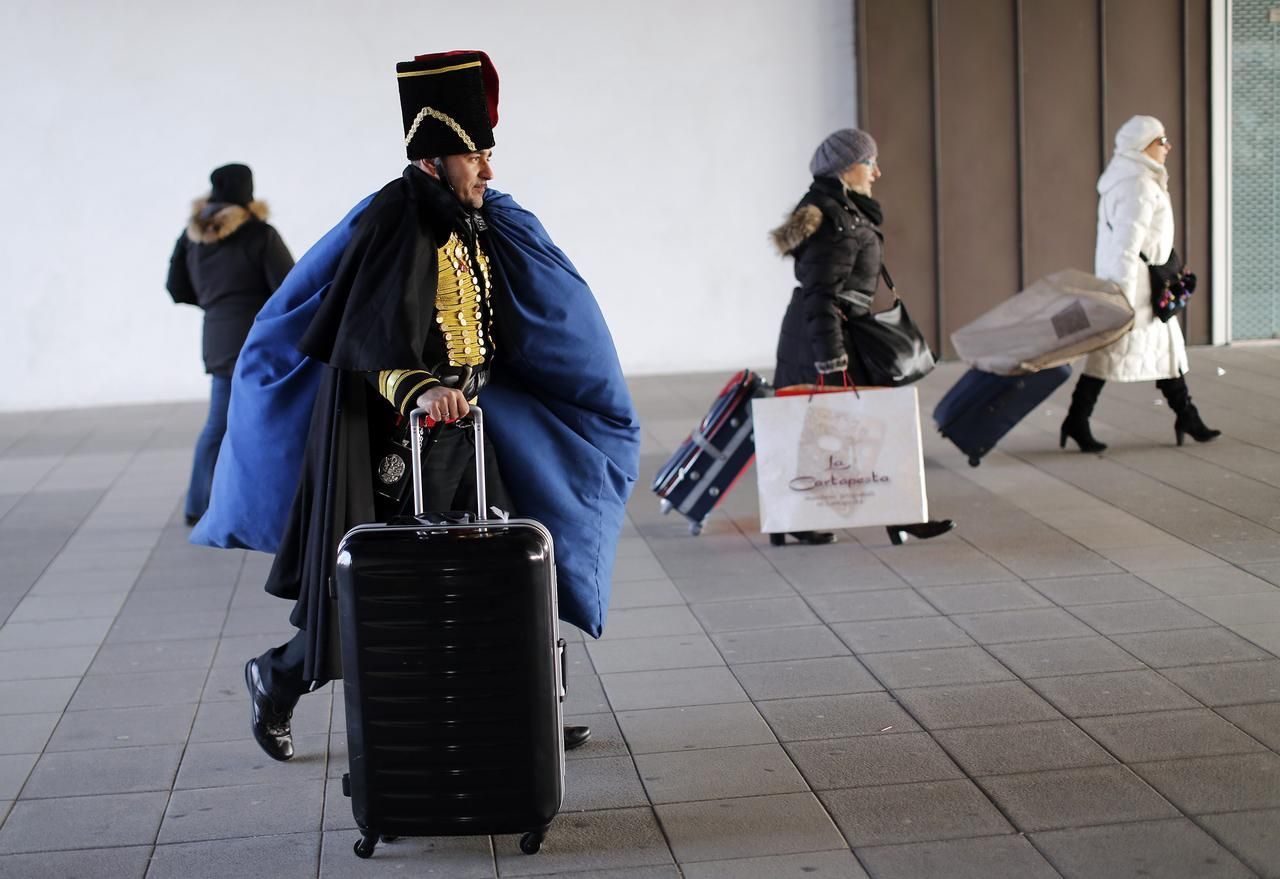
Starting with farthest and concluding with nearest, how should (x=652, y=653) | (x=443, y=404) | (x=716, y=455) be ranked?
(x=716, y=455) → (x=652, y=653) → (x=443, y=404)

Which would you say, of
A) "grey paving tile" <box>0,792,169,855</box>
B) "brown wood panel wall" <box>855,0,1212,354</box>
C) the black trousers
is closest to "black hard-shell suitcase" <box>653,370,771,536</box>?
the black trousers

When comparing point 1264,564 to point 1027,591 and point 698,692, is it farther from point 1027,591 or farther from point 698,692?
point 698,692

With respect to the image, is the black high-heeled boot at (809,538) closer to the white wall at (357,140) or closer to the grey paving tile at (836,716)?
the grey paving tile at (836,716)

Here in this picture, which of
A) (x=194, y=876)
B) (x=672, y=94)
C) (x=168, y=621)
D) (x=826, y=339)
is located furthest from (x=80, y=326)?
(x=194, y=876)

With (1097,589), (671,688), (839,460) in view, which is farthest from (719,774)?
(839,460)

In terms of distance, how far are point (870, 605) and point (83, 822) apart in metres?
2.82

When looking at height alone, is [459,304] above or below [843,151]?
below

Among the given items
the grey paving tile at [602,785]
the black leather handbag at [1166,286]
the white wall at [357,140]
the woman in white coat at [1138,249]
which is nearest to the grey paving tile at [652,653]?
the grey paving tile at [602,785]


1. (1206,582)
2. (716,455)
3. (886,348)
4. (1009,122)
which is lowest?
(1206,582)

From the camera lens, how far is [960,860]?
3.40 metres

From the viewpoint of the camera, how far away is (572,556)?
392 cm

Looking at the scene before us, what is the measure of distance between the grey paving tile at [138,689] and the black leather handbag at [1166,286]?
5.30 m

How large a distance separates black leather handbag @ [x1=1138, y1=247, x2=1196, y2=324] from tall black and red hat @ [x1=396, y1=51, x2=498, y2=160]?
5338mm

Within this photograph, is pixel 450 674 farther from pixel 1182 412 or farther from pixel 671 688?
pixel 1182 412
